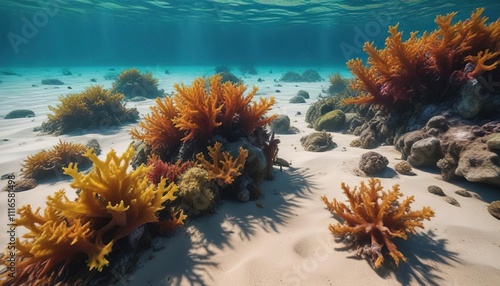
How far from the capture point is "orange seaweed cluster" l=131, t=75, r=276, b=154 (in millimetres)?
3646

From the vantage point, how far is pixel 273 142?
14.4 feet

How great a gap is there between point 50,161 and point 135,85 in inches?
478

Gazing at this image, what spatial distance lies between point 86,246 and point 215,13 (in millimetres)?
42537

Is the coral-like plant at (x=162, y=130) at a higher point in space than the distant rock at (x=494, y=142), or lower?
lower

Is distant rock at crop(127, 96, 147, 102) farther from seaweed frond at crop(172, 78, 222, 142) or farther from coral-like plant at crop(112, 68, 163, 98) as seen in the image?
seaweed frond at crop(172, 78, 222, 142)

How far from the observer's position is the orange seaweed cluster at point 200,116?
12.0 ft

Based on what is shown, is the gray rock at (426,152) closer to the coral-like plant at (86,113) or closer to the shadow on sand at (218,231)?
the shadow on sand at (218,231)

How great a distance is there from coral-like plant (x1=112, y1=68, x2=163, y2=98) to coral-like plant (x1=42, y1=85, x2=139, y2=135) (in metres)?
6.70

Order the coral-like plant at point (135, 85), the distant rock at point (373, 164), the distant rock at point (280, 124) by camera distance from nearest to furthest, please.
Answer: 1. the distant rock at point (373, 164)
2. the distant rock at point (280, 124)
3. the coral-like plant at point (135, 85)


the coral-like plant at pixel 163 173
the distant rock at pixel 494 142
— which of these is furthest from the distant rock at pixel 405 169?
the coral-like plant at pixel 163 173

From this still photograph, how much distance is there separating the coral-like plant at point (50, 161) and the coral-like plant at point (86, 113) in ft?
11.5

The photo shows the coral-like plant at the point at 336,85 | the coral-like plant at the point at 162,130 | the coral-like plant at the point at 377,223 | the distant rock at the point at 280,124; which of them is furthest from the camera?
the coral-like plant at the point at 336,85

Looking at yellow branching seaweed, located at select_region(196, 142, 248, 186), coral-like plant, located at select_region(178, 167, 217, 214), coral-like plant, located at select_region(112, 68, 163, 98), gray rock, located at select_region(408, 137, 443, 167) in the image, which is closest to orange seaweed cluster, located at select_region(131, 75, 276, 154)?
yellow branching seaweed, located at select_region(196, 142, 248, 186)

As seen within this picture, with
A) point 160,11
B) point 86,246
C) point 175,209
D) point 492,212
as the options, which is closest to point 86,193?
point 86,246
